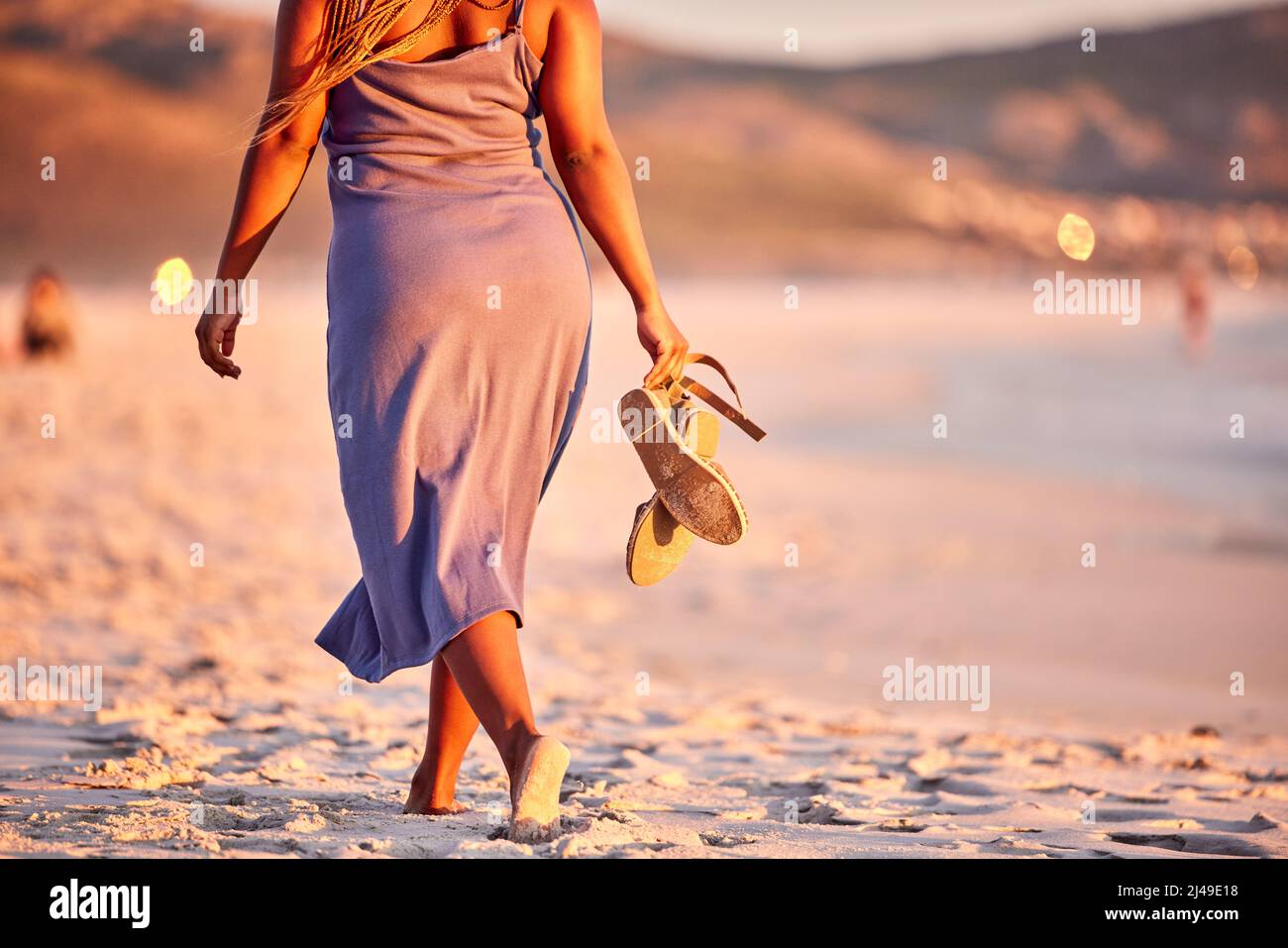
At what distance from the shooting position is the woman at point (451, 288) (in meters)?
2.83

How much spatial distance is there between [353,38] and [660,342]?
31.6 inches

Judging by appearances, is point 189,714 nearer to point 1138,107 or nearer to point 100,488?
point 100,488

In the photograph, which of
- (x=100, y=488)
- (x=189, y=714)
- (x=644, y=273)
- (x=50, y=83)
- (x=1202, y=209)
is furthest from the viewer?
(x=1202, y=209)

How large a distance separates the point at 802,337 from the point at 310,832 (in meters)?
23.8

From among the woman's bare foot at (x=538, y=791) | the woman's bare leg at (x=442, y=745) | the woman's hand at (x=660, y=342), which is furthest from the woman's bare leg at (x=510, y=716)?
the woman's hand at (x=660, y=342)

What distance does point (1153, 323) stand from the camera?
31.6 m

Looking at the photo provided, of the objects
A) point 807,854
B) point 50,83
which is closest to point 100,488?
point 807,854

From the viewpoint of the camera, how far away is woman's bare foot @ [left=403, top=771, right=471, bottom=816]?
3.17m

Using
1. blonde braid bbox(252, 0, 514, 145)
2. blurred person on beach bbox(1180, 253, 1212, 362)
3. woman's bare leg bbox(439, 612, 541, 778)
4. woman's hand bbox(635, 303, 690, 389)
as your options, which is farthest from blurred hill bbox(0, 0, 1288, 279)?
blurred person on beach bbox(1180, 253, 1212, 362)

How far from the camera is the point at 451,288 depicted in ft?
9.31

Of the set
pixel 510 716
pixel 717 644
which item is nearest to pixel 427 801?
pixel 510 716

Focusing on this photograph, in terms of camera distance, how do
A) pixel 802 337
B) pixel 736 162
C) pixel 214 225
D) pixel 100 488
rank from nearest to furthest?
pixel 100 488 → pixel 802 337 → pixel 214 225 → pixel 736 162

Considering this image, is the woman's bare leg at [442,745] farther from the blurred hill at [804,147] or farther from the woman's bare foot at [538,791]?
the blurred hill at [804,147]

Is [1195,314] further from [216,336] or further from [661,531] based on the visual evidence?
[216,336]
